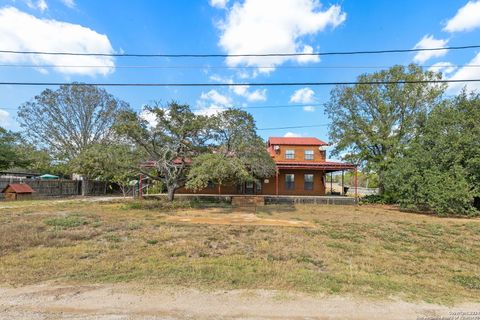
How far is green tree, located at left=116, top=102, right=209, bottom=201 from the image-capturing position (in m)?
16.1

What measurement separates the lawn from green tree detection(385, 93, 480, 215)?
6507 millimetres

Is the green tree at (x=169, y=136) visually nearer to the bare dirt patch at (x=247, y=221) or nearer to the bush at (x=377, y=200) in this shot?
the bare dirt patch at (x=247, y=221)

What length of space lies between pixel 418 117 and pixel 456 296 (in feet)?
70.8

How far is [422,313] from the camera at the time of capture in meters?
3.77

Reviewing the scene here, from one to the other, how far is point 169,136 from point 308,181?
12756 millimetres

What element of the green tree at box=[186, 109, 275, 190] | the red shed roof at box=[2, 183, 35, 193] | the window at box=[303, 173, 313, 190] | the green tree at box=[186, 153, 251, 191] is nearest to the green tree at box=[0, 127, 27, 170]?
the red shed roof at box=[2, 183, 35, 193]

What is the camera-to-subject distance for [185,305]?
3908 millimetres

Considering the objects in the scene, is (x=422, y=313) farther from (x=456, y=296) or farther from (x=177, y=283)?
(x=177, y=283)

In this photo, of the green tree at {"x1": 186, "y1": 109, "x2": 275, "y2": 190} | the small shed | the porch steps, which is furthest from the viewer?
the small shed

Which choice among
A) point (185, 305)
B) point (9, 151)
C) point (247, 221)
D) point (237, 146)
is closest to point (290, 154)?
point (237, 146)

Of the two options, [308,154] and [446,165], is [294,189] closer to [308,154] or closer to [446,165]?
[308,154]

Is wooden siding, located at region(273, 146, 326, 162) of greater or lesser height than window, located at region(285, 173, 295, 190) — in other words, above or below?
above

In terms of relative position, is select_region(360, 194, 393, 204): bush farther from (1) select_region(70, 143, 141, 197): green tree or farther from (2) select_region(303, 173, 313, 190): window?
(1) select_region(70, 143, 141, 197): green tree

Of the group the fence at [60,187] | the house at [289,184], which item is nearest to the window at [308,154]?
the house at [289,184]
